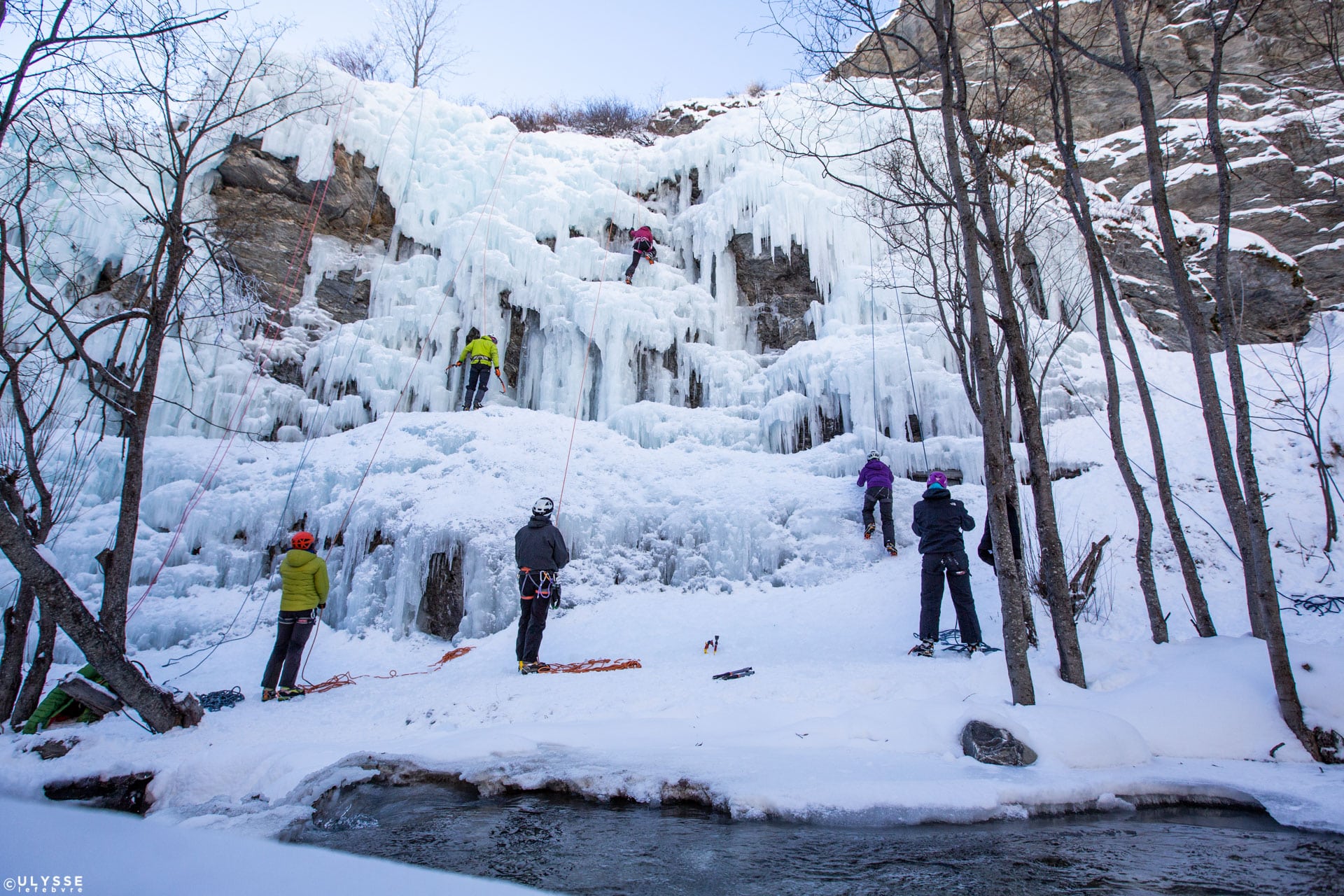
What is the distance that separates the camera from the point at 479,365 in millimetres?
10500

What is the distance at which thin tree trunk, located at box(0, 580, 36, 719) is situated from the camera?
4.41 m

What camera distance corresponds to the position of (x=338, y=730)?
399cm

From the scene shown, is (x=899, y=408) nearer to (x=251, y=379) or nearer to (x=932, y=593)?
(x=932, y=593)

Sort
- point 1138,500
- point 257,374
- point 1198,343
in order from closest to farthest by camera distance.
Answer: point 1198,343 < point 1138,500 < point 257,374

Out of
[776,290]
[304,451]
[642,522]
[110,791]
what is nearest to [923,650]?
[642,522]

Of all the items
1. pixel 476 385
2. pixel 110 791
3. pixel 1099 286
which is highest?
pixel 476 385

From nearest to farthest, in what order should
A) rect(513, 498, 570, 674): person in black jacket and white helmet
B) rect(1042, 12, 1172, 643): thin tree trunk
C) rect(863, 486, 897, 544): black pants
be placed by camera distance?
1. rect(1042, 12, 1172, 643): thin tree trunk
2. rect(513, 498, 570, 674): person in black jacket and white helmet
3. rect(863, 486, 897, 544): black pants

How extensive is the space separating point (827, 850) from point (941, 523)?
3.59m

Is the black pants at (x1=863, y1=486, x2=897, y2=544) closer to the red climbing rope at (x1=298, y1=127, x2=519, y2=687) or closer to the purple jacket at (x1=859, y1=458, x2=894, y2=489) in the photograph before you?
the purple jacket at (x1=859, y1=458, x2=894, y2=489)

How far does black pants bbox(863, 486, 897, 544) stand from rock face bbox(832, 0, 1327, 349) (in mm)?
6423

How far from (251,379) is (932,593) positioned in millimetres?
10396

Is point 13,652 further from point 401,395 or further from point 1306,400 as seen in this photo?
point 1306,400

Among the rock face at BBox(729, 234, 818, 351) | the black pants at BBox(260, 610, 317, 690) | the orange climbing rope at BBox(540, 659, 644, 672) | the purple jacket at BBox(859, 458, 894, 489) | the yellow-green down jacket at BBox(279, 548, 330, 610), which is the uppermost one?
the rock face at BBox(729, 234, 818, 351)

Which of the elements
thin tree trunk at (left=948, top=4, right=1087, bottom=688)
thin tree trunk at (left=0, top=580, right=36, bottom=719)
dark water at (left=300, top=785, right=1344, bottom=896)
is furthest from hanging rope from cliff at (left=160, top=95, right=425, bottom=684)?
thin tree trunk at (left=948, top=4, right=1087, bottom=688)
